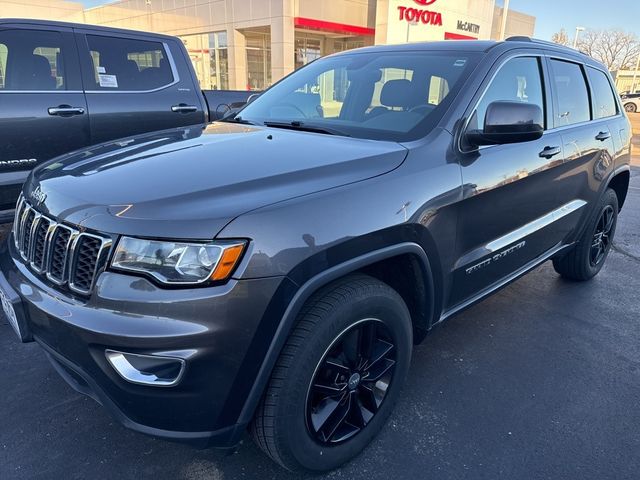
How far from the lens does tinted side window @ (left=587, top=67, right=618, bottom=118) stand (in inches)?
156

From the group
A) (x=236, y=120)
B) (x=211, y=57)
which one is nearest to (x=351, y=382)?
(x=236, y=120)

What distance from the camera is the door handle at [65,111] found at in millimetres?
4254

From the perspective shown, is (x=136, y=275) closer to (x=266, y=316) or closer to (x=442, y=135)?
(x=266, y=316)

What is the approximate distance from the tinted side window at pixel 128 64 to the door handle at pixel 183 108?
0.88ft

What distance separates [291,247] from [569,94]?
9.39ft

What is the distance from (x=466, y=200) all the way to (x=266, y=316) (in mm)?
1247

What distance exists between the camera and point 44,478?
6.92 ft

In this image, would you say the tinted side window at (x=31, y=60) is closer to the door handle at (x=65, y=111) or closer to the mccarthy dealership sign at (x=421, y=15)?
the door handle at (x=65, y=111)

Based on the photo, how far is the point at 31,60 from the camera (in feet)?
14.1

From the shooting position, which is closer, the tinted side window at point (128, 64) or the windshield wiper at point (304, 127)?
the windshield wiper at point (304, 127)

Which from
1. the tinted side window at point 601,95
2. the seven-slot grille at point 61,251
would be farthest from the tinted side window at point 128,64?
the tinted side window at point 601,95

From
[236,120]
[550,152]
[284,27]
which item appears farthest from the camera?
[284,27]

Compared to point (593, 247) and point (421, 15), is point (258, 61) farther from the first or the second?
point (593, 247)

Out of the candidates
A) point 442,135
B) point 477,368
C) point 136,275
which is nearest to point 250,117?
point 442,135
